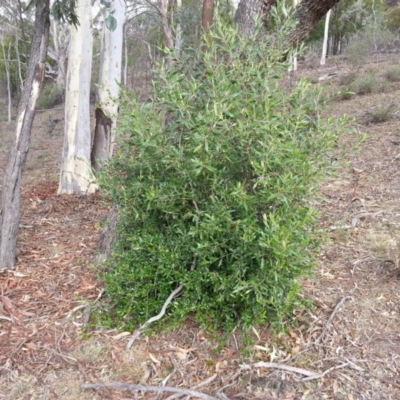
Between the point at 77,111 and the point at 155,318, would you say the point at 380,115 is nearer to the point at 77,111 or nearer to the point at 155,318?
the point at 77,111

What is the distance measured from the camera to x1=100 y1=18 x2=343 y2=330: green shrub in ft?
8.05

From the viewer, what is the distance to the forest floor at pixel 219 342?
2.68 metres

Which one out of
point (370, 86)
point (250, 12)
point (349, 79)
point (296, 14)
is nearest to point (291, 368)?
point (250, 12)

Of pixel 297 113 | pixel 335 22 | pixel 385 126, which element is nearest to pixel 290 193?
pixel 297 113

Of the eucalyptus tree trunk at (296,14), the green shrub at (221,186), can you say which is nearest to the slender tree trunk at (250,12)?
the eucalyptus tree trunk at (296,14)

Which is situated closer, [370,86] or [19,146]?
[19,146]

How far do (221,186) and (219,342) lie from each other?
1071mm

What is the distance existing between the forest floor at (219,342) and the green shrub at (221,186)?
0.22 metres

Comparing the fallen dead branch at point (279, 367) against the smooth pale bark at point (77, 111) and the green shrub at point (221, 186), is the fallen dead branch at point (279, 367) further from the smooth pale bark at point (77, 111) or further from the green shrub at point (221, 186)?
the smooth pale bark at point (77, 111)

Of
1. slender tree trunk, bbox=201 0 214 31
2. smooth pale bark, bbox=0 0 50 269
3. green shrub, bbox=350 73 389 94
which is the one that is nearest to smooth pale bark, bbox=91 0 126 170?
smooth pale bark, bbox=0 0 50 269

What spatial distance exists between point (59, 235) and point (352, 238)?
3095 mm

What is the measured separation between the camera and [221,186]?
102 inches

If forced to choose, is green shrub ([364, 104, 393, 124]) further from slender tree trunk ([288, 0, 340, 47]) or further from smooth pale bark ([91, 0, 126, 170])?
slender tree trunk ([288, 0, 340, 47])

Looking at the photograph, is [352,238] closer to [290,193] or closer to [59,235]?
[290,193]
